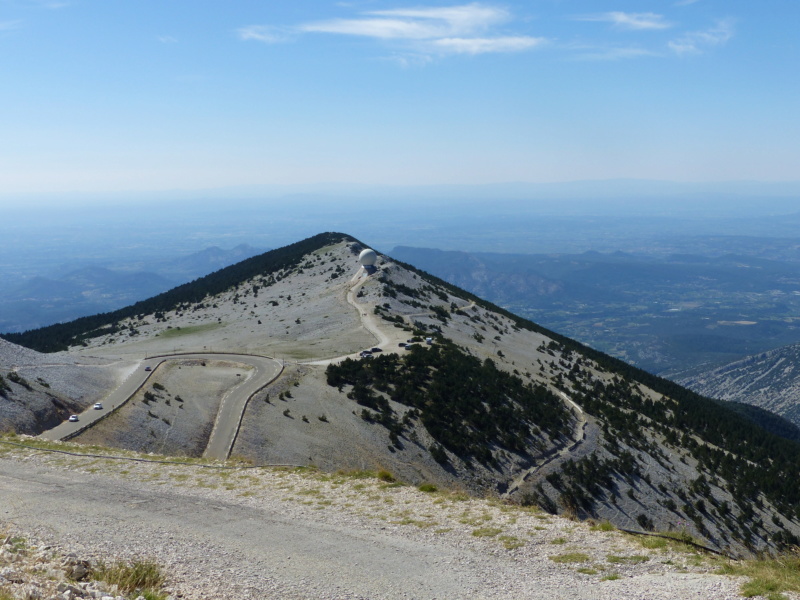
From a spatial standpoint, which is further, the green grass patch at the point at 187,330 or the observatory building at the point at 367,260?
the observatory building at the point at 367,260

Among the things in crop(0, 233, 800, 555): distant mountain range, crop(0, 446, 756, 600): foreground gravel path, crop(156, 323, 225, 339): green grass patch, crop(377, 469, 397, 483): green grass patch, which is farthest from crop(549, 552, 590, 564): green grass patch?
crop(156, 323, 225, 339): green grass patch

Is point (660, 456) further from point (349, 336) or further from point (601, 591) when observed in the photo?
point (601, 591)

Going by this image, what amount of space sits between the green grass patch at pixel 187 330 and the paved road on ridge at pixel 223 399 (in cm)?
1760

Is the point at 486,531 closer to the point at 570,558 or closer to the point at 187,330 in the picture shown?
the point at 570,558

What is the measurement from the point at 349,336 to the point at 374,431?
22.2 m

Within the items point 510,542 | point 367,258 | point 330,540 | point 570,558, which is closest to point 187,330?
point 367,258

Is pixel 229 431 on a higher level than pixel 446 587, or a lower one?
lower

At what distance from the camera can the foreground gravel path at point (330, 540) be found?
1118 cm

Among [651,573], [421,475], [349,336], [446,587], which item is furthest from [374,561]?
[349,336]

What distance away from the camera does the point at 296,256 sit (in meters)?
99.9

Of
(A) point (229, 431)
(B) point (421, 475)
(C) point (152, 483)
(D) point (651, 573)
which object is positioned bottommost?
(B) point (421, 475)

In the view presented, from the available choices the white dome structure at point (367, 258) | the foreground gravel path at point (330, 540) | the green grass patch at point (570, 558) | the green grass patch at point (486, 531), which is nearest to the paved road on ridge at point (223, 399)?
the foreground gravel path at point (330, 540)

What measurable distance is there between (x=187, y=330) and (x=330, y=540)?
57349mm

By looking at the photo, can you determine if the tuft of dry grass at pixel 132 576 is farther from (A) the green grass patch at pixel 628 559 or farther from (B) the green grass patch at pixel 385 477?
(B) the green grass patch at pixel 385 477
